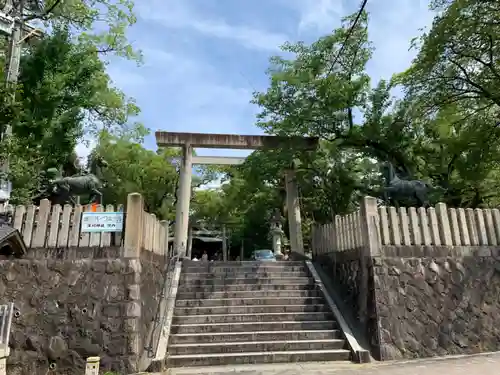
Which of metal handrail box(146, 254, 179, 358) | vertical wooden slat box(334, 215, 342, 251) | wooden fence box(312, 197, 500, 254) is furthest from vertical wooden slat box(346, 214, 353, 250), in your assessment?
metal handrail box(146, 254, 179, 358)

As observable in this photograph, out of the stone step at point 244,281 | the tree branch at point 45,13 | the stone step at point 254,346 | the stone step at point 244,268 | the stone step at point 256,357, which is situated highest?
the tree branch at point 45,13

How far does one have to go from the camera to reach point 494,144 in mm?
11094

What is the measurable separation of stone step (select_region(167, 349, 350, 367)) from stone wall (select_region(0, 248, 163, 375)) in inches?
30.0

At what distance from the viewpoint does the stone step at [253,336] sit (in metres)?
6.52

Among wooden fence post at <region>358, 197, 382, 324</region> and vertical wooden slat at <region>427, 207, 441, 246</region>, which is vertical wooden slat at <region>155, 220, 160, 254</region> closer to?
wooden fence post at <region>358, 197, 382, 324</region>

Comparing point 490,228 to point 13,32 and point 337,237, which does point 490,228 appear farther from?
point 13,32

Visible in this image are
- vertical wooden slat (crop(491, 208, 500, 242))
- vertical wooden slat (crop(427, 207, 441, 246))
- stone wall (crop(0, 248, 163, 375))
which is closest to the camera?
stone wall (crop(0, 248, 163, 375))

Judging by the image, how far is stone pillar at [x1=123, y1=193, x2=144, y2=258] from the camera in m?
6.19

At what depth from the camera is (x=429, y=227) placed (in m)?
7.32

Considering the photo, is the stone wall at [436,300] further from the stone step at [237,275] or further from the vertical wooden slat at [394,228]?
the stone step at [237,275]

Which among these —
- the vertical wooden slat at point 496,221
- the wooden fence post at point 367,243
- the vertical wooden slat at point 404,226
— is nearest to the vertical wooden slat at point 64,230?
the wooden fence post at point 367,243

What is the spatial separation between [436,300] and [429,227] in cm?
141

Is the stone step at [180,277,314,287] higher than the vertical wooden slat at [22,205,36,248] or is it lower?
lower

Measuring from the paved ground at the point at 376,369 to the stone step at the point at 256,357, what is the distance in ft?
0.58
